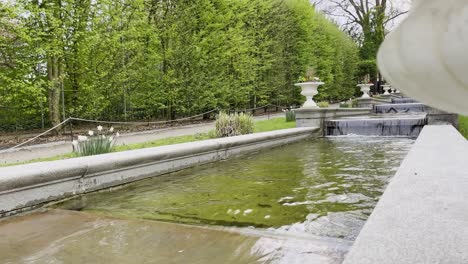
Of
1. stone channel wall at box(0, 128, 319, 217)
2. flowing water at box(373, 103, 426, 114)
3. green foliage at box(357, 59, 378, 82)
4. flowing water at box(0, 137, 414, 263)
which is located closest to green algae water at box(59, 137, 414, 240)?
flowing water at box(0, 137, 414, 263)

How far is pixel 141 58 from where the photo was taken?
12953mm

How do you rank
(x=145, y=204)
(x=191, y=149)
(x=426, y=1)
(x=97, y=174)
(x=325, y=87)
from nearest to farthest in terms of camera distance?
(x=426, y=1)
(x=145, y=204)
(x=97, y=174)
(x=191, y=149)
(x=325, y=87)

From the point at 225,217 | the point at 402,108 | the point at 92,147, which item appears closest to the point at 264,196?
the point at 225,217

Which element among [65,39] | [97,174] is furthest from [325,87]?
[97,174]

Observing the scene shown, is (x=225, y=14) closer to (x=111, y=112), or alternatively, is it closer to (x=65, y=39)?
(x=111, y=112)

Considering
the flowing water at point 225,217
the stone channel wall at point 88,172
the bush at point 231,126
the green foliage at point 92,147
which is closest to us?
the flowing water at point 225,217

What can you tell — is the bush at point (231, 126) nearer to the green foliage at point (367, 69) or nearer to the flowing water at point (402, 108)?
the flowing water at point (402, 108)

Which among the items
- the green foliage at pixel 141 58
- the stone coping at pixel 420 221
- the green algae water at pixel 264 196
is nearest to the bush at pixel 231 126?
the green algae water at pixel 264 196

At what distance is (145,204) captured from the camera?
354 cm

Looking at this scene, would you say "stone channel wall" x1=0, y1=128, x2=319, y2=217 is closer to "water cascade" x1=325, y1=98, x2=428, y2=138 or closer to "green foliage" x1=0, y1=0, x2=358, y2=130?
"green foliage" x1=0, y1=0, x2=358, y2=130

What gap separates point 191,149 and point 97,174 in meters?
1.74

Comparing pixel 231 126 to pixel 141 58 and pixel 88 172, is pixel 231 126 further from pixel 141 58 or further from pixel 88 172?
pixel 141 58

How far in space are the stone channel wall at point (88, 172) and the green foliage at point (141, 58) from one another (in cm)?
511

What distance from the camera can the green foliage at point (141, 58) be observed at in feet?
31.7
